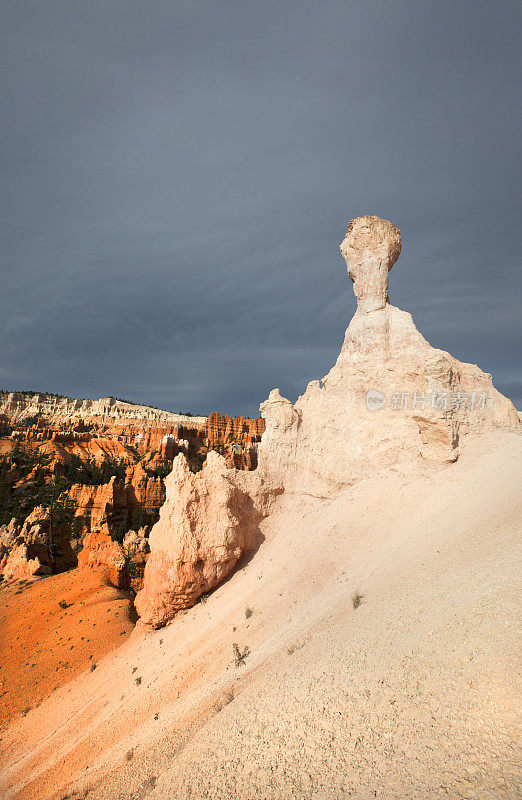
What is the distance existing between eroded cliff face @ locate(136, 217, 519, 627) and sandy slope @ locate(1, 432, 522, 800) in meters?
0.59

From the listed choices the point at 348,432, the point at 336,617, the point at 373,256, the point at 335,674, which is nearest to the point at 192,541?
the point at 336,617

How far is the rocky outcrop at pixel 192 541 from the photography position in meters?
10.3

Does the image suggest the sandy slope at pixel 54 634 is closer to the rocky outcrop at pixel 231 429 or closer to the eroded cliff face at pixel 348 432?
the eroded cliff face at pixel 348 432

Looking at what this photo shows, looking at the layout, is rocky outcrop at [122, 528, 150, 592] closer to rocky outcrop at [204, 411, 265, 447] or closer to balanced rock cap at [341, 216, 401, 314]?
balanced rock cap at [341, 216, 401, 314]

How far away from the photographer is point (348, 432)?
1119cm

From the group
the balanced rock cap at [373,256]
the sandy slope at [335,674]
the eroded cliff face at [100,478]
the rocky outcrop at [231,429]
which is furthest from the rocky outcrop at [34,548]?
the rocky outcrop at [231,429]

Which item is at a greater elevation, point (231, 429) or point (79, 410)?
point (79, 410)

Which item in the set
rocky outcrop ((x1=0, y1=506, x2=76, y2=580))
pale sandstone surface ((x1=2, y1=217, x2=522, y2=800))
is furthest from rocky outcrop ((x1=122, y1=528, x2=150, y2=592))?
pale sandstone surface ((x1=2, y1=217, x2=522, y2=800))

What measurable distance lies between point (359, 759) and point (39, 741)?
37.6 ft

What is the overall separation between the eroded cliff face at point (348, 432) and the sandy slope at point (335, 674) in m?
0.59

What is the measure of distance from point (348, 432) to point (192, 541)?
5.45 metres

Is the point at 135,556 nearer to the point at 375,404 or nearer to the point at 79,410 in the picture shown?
the point at 375,404

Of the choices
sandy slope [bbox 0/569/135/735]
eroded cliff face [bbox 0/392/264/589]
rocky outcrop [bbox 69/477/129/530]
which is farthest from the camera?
rocky outcrop [bbox 69/477/129/530]

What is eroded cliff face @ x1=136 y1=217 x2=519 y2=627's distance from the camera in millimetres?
10312
